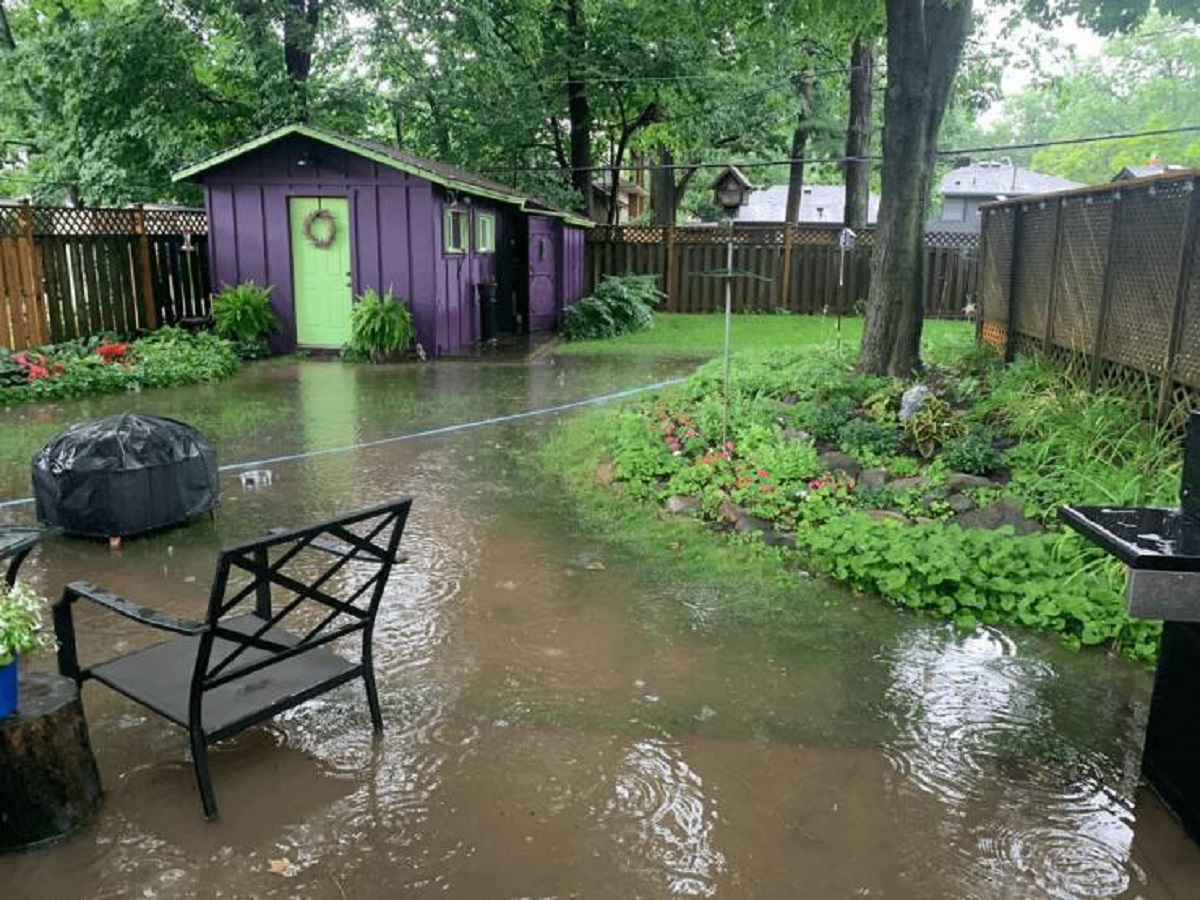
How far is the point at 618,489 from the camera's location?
21.6 ft

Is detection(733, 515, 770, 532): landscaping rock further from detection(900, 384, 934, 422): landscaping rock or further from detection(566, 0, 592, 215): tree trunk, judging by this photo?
detection(566, 0, 592, 215): tree trunk

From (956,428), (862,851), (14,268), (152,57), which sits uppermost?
(152,57)

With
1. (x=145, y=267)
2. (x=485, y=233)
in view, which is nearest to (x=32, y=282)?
(x=145, y=267)

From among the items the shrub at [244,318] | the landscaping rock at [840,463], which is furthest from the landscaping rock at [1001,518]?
the shrub at [244,318]

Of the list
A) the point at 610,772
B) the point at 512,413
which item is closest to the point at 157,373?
the point at 512,413

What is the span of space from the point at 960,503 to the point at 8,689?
185 inches

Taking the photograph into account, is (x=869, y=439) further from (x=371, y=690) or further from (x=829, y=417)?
(x=371, y=690)

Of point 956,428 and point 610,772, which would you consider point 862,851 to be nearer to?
point 610,772

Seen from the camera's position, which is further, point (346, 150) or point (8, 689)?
point (346, 150)

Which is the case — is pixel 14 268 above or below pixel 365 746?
above

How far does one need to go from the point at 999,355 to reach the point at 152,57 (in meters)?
13.8

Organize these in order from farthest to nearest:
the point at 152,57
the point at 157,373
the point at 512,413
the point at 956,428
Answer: the point at 152,57 < the point at 157,373 < the point at 512,413 < the point at 956,428

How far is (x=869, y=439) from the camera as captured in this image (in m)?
6.46

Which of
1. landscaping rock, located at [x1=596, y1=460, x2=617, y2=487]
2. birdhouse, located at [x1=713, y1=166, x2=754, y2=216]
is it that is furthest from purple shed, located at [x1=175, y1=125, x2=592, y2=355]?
landscaping rock, located at [x1=596, y1=460, x2=617, y2=487]
